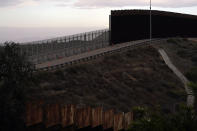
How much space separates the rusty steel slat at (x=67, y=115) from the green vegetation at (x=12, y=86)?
3.44 metres

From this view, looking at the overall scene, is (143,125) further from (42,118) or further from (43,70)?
(43,70)

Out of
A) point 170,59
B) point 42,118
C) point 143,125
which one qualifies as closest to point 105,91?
point 42,118

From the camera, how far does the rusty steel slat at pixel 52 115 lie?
25406 mm

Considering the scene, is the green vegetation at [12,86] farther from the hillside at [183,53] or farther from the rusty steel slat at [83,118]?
the hillside at [183,53]

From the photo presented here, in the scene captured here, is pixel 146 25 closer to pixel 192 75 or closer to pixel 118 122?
pixel 192 75

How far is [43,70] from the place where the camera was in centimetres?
3812

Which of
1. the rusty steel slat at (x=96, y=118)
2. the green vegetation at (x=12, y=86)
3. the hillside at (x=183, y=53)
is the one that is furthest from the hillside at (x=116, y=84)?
the rusty steel slat at (x=96, y=118)

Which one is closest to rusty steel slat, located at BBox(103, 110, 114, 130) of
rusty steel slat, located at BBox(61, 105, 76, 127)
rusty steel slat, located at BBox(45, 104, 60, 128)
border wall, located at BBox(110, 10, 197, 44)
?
rusty steel slat, located at BBox(61, 105, 76, 127)

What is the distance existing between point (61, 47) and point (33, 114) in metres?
23.2

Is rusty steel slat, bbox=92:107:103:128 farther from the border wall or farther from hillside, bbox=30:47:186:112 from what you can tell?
the border wall

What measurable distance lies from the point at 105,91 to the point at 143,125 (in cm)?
2506

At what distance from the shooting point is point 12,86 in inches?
1078

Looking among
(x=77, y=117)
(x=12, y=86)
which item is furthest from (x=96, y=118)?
(x=12, y=86)

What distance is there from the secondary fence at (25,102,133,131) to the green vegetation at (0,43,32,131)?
1001 millimetres
